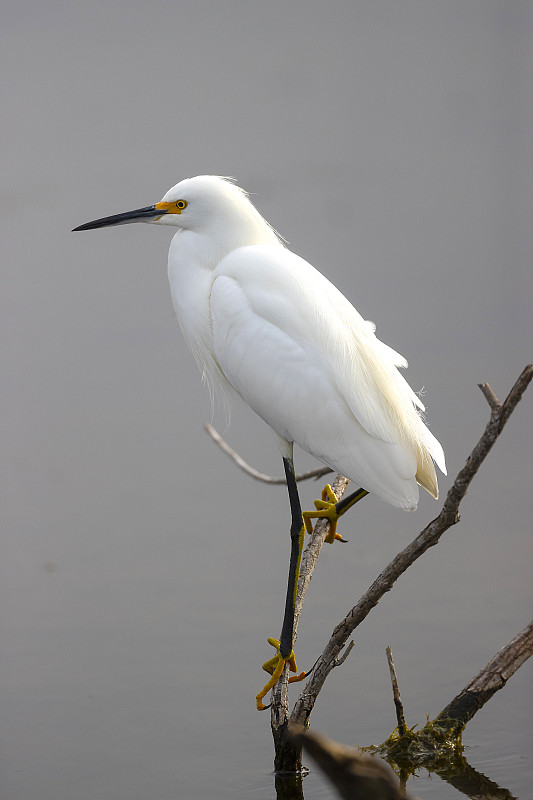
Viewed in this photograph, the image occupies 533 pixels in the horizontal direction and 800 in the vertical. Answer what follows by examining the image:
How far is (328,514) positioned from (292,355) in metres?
0.34

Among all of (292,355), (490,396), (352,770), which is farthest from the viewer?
(292,355)

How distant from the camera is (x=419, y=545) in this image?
1372 mm

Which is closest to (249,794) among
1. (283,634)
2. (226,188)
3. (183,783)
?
(183,783)

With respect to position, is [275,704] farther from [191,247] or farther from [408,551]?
[191,247]

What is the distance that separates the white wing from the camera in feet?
5.47

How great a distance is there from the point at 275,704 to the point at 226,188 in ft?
3.44

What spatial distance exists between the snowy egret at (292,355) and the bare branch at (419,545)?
0.35 ft

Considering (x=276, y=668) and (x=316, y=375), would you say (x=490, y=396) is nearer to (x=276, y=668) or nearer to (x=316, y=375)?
(x=316, y=375)

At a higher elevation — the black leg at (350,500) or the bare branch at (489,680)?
the black leg at (350,500)

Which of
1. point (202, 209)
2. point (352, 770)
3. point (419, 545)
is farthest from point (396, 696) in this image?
point (202, 209)

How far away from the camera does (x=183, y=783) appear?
177cm

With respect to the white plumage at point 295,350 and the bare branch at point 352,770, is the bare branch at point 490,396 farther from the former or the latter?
the bare branch at point 352,770

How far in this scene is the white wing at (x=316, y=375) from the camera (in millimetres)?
1667

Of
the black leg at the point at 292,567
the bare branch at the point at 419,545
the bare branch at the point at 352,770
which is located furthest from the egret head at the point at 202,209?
the bare branch at the point at 352,770
